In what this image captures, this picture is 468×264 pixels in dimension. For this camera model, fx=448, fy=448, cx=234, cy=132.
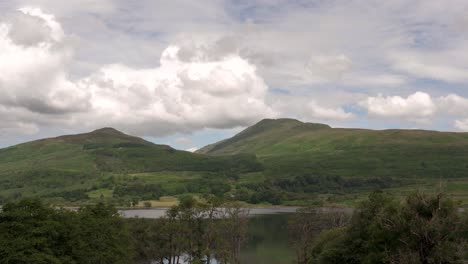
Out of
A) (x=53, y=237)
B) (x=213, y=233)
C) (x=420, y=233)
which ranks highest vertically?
(x=420, y=233)

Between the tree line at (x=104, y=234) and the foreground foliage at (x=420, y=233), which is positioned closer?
the foreground foliage at (x=420, y=233)

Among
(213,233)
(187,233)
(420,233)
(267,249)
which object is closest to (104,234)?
(187,233)

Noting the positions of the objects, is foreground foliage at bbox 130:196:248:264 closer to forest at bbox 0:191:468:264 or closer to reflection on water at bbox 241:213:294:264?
forest at bbox 0:191:468:264

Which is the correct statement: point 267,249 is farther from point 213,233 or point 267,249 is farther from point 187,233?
point 187,233

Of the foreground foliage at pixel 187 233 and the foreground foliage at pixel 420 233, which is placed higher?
the foreground foliage at pixel 420 233

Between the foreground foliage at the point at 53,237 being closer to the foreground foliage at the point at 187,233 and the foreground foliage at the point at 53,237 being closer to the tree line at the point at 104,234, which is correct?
the tree line at the point at 104,234

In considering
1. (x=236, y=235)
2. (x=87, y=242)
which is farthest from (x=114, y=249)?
(x=236, y=235)

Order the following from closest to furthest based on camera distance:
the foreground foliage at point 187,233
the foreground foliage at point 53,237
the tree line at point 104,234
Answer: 1. the foreground foliage at point 53,237
2. the tree line at point 104,234
3. the foreground foliage at point 187,233

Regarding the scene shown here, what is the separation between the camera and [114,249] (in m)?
84.9

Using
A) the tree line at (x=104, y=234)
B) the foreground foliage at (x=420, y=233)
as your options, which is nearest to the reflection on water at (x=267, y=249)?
the tree line at (x=104, y=234)

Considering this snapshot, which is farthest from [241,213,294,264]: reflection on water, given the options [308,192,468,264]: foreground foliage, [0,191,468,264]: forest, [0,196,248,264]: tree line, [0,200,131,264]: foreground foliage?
[308,192,468,264]: foreground foliage

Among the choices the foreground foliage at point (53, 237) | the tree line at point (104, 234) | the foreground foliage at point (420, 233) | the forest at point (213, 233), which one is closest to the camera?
the foreground foliage at point (420, 233)

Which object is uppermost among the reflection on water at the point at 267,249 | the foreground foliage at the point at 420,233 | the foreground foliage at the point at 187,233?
the foreground foliage at the point at 420,233

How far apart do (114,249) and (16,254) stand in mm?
24299
